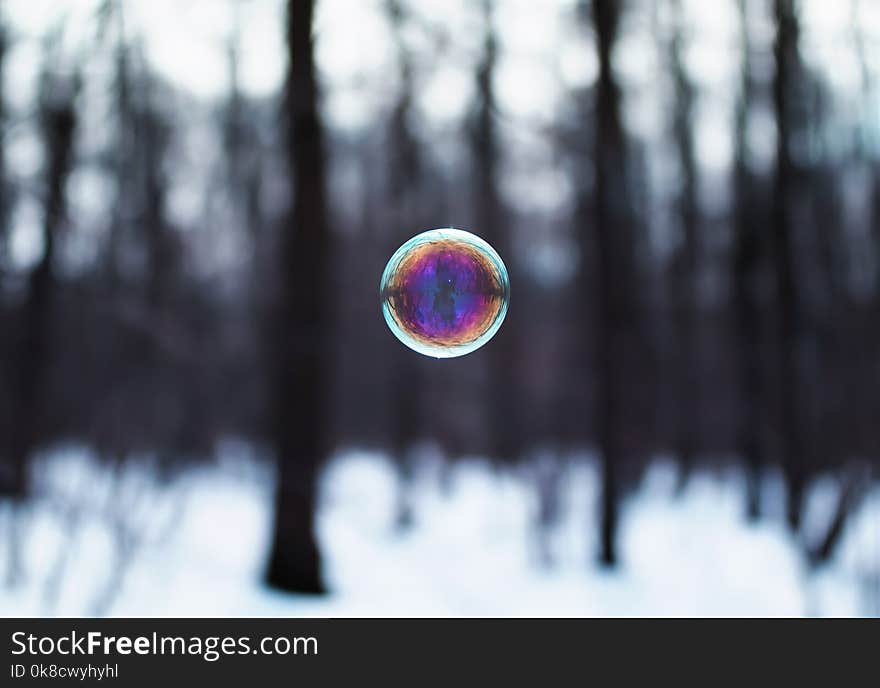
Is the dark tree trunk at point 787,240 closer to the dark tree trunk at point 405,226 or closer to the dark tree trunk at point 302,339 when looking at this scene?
the dark tree trunk at point 405,226

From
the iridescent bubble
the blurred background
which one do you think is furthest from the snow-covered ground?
the iridescent bubble

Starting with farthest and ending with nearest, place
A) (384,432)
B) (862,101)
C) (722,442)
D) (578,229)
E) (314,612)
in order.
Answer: (384,432)
(722,442)
(578,229)
(862,101)
(314,612)

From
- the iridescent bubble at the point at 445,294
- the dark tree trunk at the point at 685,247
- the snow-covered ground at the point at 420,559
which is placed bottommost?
the snow-covered ground at the point at 420,559

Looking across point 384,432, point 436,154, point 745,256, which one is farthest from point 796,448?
point 384,432

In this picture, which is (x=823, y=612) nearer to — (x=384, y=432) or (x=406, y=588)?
(x=406, y=588)

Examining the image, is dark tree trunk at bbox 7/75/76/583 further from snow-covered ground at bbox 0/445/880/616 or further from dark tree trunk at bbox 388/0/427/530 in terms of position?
dark tree trunk at bbox 388/0/427/530

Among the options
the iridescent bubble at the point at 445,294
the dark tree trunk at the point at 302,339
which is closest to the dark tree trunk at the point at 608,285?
the dark tree trunk at the point at 302,339
